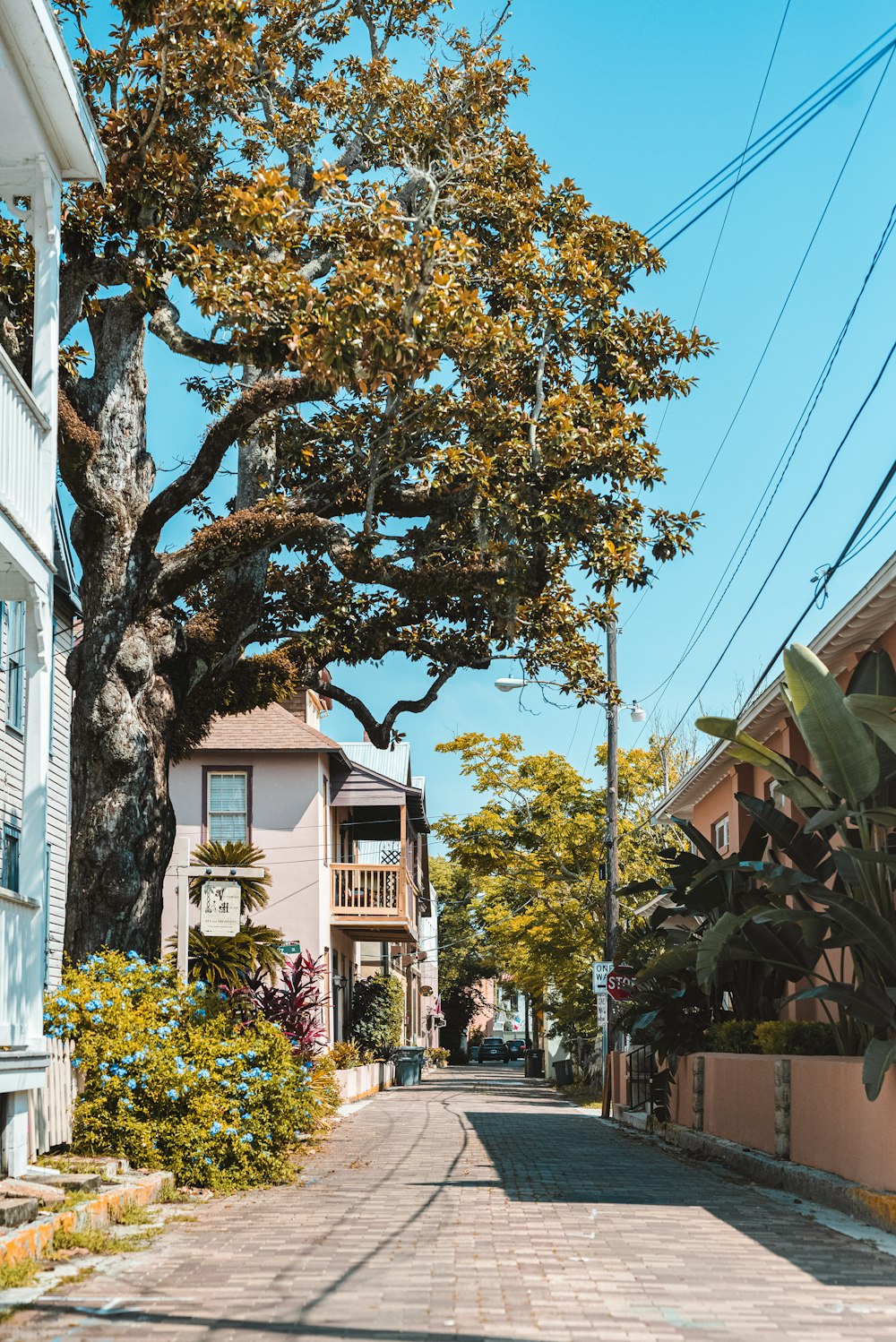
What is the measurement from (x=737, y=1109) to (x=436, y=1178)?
159 inches

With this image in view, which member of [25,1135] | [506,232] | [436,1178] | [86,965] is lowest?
[436,1178]

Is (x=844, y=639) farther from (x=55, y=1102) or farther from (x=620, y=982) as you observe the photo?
(x=620, y=982)

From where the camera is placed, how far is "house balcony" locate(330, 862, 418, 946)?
32594mm

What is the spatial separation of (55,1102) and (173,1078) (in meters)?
0.99

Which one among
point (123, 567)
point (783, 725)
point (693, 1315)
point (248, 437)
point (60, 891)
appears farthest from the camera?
point (60, 891)

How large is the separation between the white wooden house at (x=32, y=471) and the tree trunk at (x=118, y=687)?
9.94 ft

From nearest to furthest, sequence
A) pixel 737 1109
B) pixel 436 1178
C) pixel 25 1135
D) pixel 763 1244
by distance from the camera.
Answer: pixel 763 1244 < pixel 25 1135 < pixel 436 1178 < pixel 737 1109

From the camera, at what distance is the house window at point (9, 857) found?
18.1m

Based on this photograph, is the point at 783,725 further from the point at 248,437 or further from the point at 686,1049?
the point at 248,437

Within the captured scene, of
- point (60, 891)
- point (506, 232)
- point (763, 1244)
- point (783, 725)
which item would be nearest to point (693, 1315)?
point (763, 1244)

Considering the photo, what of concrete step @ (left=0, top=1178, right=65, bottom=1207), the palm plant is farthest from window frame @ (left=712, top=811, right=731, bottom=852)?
concrete step @ (left=0, top=1178, right=65, bottom=1207)

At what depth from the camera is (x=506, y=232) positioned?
17.8 metres

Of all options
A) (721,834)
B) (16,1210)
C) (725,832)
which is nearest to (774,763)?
(16,1210)

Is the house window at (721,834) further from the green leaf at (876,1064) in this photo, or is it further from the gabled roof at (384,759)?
the gabled roof at (384,759)
